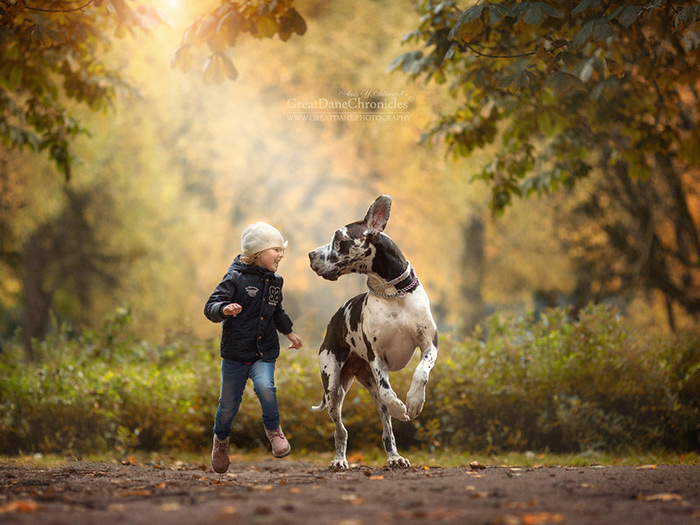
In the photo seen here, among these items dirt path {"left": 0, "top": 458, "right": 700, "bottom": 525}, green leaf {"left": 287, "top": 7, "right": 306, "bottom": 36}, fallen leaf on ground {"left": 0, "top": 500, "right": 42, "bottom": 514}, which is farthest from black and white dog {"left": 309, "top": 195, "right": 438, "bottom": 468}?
fallen leaf on ground {"left": 0, "top": 500, "right": 42, "bottom": 514}

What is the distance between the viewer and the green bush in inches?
335

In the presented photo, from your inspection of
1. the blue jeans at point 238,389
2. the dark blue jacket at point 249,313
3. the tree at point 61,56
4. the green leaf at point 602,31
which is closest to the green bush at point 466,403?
the blue jeans at point 238,389

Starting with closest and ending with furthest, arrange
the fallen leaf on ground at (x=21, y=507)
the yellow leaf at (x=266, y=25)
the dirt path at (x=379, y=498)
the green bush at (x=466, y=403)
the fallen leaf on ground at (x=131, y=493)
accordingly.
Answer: the dirt path at (x=379, y=498) < the fallen leaf on ground at (x=21, y=507) < the fallen leaf on ground at (x=131, y=493) < the yellow leaf at (x=266, y=25) < the green bush at (x=466, y=403)

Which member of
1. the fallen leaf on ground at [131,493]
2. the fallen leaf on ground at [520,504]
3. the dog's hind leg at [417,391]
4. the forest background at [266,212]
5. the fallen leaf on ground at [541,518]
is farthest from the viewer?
the forest background at [266,212]

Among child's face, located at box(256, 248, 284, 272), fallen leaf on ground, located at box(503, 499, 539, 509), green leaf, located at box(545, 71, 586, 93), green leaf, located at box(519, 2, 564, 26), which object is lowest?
fallen leaf on ground, located at box(503, 499, 539, 509)

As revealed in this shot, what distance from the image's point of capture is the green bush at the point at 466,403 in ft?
27.9

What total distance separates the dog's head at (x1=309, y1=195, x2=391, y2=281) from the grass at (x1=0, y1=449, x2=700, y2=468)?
2.31 m

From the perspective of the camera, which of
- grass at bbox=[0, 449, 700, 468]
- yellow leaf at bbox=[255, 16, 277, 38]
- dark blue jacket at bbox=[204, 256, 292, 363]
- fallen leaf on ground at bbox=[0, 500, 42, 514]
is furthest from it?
grass at bbox=[0, 449, 700, 468]

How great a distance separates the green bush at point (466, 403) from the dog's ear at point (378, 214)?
3.35m

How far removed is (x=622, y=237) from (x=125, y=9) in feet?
54.8

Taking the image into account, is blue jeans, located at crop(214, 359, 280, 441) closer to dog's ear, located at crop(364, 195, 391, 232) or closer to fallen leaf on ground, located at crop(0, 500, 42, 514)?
dog's ear, located at crop(364, 195, 391, 232)

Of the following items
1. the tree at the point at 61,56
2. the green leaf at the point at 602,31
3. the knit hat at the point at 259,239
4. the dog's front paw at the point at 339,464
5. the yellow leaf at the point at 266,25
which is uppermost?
the tree at the point at 61,56

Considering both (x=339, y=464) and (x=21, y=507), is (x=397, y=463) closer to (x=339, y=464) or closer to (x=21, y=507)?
(x=339, y=464)

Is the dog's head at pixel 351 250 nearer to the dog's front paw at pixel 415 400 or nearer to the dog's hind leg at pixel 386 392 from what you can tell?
the dog's hind leg at pixel 386 392
